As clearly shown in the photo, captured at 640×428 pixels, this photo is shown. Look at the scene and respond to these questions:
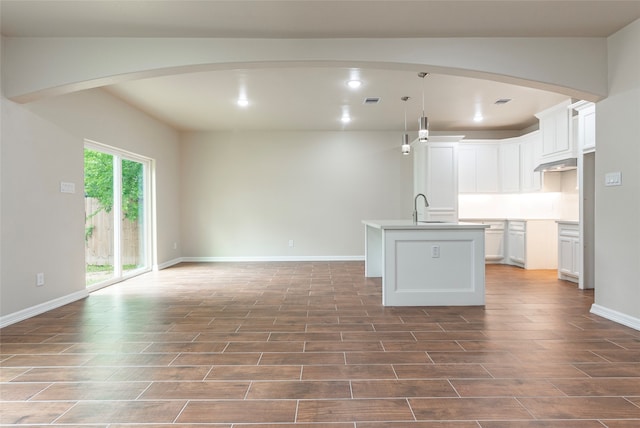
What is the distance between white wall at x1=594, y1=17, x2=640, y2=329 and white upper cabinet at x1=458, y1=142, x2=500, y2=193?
11.6ft

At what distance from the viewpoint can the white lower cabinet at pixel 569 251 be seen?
492 cm

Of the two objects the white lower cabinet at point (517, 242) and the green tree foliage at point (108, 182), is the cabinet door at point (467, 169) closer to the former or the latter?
the white lower cabinet at point (517, 242)

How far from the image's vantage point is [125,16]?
289 cm

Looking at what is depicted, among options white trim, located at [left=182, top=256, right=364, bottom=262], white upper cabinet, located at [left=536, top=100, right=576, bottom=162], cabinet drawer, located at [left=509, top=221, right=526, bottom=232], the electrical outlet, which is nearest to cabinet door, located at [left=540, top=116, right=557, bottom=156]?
white upper cabinet, located at [left=536, top=100, right=576, bottom=162]

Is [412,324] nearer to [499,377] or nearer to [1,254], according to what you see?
[499,377]

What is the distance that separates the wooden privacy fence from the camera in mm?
4668

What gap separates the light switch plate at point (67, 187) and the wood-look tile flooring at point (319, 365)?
1.31m

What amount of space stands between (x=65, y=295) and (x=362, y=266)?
4494mm

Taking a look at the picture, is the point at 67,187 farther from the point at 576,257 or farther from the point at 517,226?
the point at 517,226

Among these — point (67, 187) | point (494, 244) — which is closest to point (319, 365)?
point (67, 187)

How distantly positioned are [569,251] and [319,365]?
177 inches

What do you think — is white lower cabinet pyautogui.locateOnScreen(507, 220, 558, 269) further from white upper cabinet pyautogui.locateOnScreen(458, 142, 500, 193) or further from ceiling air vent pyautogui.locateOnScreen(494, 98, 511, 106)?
ceiling air vent pyautogui.locateOnScreen(494, 98, 511, 106)

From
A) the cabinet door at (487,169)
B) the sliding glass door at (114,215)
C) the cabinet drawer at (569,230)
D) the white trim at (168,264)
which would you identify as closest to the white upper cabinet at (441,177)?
the cabinet door at (487,169)

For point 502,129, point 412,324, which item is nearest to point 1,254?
point 412,324
